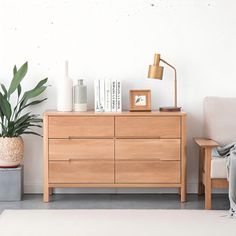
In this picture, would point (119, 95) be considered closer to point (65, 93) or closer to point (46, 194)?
point (65, 93)

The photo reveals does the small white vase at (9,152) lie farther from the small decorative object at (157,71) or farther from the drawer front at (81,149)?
the small decorative object at (157,71)

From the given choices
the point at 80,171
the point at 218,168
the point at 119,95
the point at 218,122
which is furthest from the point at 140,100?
the point at 218,168

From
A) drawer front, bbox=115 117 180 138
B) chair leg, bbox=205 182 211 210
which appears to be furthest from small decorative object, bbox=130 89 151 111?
chair leg, bbox=205 182 211 210

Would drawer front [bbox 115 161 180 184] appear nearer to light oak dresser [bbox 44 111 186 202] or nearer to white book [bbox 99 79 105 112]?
light oak dresser [bbox 44 111 186 202]

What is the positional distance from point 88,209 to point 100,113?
2.56ft

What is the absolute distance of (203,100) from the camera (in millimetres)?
4941

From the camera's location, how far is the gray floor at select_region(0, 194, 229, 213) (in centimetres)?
455

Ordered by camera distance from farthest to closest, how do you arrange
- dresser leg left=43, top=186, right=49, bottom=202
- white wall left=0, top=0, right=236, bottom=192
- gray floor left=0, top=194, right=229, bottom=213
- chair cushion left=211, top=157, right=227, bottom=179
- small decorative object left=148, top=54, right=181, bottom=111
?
white wall left=0, top=0, right=236, bottom=192 < small decorative object left=148, top=54, right=181, bottom=111 < dresser leg left=43, top=186, right=49, bottom=202 < gray floor left=0, top=194, right=229, bottom=213 < chair cushion left=211, top=157, right=227, bottom=179

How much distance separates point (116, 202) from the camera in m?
4.71

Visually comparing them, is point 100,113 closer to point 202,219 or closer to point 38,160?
point 38,160

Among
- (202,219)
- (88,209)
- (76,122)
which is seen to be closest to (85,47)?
(76,122)

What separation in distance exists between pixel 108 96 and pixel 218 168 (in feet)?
3.57

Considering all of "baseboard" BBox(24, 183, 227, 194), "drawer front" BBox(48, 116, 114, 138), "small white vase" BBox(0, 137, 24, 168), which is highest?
"drawer front" BBox(48, 116, 114, 138)

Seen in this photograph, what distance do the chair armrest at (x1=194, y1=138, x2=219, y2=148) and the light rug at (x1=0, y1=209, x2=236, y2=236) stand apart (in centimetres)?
50
